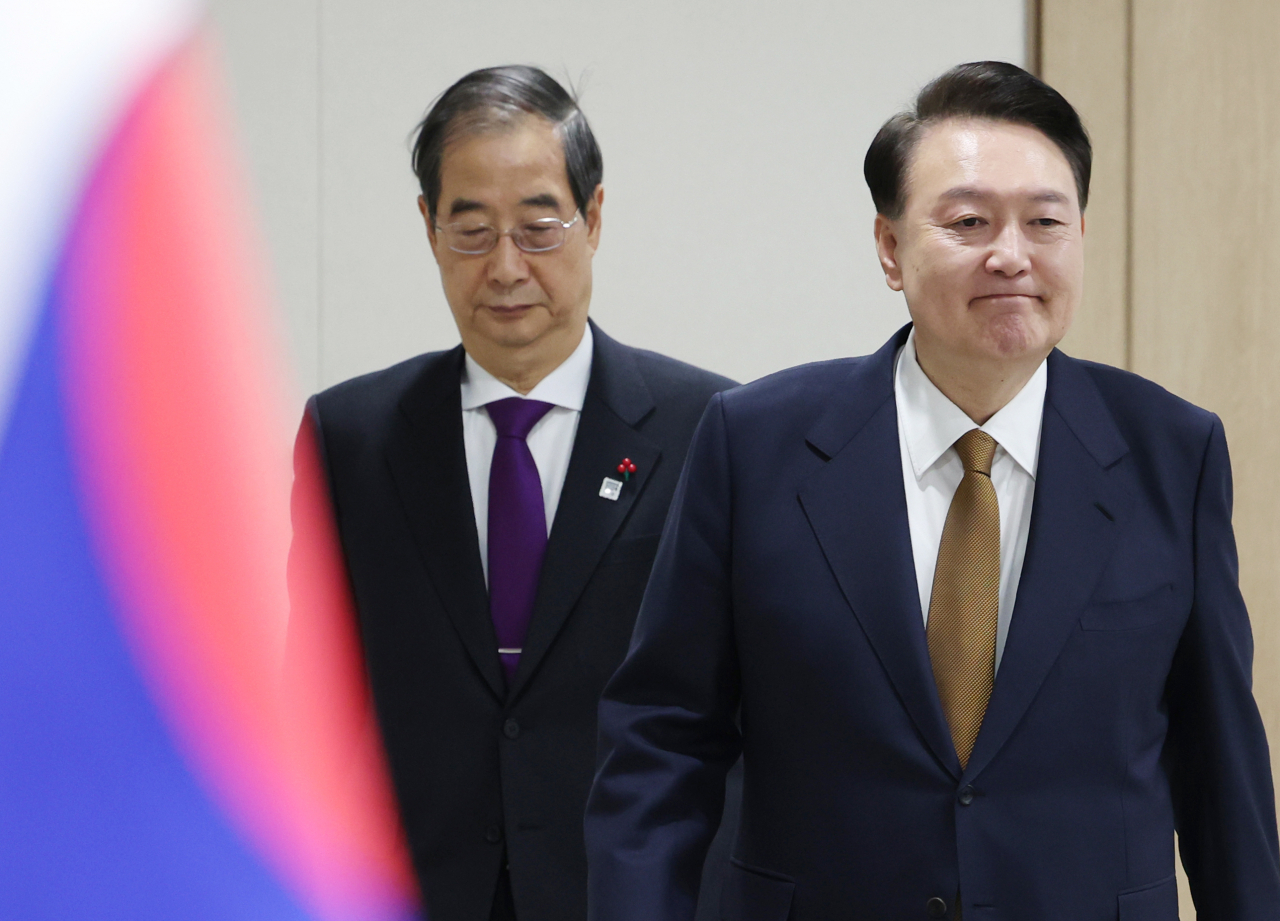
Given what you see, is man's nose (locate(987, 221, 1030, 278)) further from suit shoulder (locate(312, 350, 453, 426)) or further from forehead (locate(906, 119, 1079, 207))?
suit shoulder (locate(312, 350, 453, 426))

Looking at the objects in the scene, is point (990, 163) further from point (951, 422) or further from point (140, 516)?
point (140, 516)

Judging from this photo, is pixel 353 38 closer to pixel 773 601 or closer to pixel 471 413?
pixel 471 413

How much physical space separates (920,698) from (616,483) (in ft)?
2.02

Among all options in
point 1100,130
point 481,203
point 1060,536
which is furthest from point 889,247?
point 1100,130

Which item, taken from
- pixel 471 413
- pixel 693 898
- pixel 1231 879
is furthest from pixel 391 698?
pixel 1231 879

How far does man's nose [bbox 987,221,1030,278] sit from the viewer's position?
1334 mm

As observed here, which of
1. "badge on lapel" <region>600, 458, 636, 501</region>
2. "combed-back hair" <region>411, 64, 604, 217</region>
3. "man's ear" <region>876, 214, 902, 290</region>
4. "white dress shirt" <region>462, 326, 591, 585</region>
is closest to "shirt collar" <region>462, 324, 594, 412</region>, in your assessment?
"white dress shirt" <region>462, 326, 591, 585</region>

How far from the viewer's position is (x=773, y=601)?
137 cm

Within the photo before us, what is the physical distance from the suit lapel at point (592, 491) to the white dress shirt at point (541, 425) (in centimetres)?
3

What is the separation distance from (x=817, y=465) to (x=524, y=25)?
5.48 ft

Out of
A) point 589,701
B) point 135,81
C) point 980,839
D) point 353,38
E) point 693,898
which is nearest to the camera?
point 135,81

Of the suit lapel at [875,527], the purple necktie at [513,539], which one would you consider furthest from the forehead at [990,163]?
the purple necktie at [513,539]

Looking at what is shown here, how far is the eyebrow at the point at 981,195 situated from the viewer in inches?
53.4

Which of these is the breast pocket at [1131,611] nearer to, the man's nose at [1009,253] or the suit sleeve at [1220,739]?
the suit sleeve at [1220,739]
